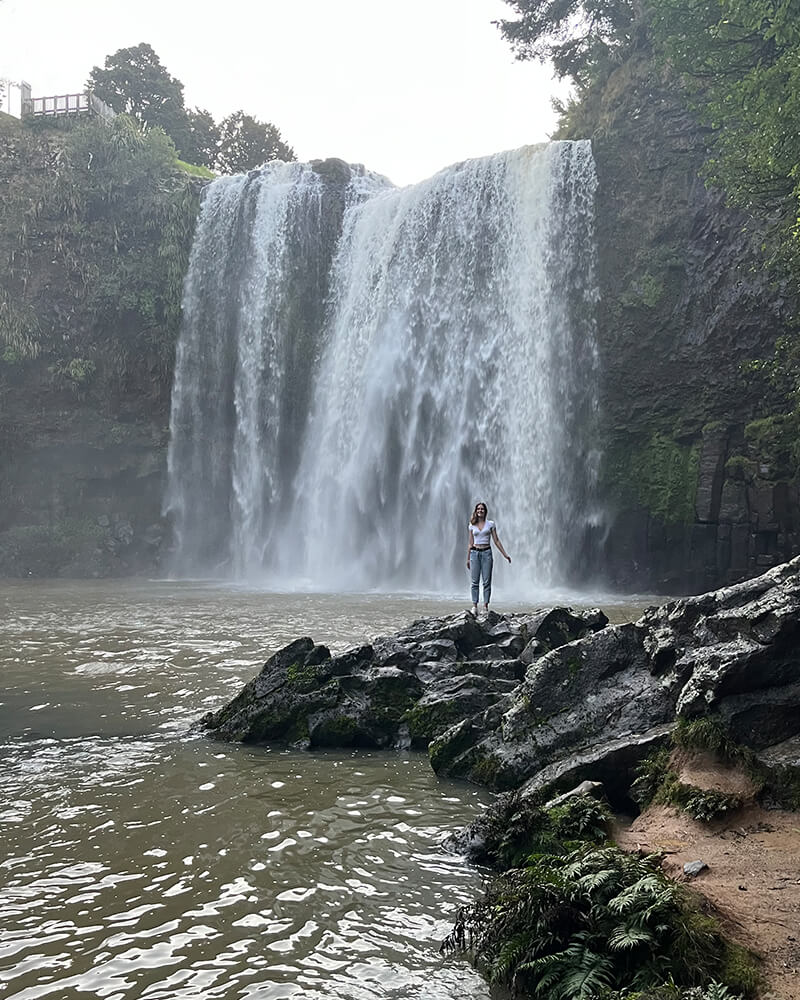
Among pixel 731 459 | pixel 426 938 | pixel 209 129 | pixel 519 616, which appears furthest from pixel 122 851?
pixel 209 129

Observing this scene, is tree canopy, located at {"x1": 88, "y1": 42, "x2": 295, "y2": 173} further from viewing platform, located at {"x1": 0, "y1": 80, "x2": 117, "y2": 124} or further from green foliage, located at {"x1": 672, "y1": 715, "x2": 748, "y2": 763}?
green foliage, located at {"x1": 672, "y1": 715, "x2": 748, "y2": 763}

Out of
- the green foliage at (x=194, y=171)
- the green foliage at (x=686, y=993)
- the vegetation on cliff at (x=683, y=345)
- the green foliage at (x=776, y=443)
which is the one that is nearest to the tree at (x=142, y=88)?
the green foliage at (x=194, y=171)

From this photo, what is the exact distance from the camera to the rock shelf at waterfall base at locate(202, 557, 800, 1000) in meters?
4.02

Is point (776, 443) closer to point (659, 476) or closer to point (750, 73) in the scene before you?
point (659, 476)

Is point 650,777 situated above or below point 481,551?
below

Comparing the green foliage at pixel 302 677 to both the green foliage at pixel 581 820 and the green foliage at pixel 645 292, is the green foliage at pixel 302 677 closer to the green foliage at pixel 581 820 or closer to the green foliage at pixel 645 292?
the green foliage at pixel 581 820

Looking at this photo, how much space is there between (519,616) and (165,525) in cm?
2176

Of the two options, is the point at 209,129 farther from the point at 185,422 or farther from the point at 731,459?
the point at 731,459

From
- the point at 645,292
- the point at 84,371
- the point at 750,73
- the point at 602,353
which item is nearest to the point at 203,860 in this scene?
the point at 750,73

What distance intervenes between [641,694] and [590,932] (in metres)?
2.90

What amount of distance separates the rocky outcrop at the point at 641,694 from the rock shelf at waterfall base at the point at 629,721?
0.04 feet

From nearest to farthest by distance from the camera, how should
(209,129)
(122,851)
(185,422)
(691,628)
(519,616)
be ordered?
(122,851), (691,628), (519,616), (185,422), (209,129)

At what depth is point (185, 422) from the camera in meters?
29.3

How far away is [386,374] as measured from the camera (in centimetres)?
2559
